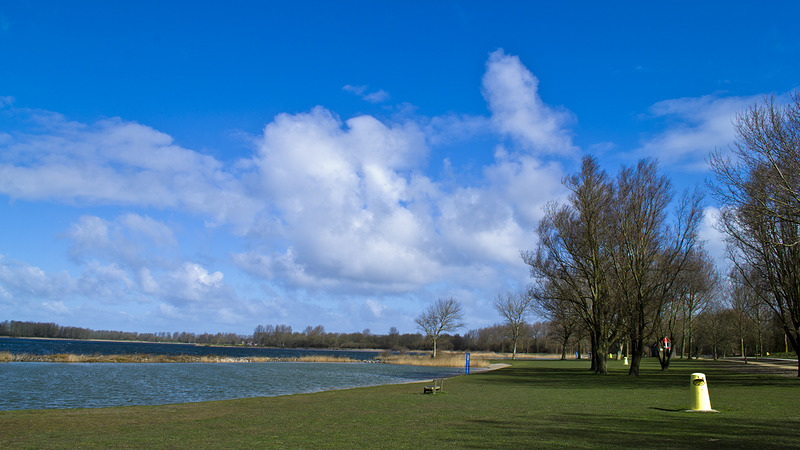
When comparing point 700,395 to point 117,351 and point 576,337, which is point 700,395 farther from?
point 117,351

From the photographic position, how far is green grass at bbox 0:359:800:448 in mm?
10195

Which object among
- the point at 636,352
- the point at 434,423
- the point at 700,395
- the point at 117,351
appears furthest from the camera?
the point at 117,351

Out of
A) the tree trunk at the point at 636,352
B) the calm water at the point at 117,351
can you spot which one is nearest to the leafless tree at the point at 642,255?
the tree trunk at the point at 636,352

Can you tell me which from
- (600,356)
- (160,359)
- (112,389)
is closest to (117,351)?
(160,359)

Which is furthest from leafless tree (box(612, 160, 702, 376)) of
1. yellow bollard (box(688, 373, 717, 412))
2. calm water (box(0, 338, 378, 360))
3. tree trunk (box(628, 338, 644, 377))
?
calm water (box(0, 338, 378, 360))

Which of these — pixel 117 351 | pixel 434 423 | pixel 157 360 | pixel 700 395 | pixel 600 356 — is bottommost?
pixel 117 351

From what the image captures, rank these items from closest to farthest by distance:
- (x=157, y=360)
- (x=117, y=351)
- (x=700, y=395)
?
1. (x=700, y=395)
2. (x=157, y=360)
3. (x=117, y=351)

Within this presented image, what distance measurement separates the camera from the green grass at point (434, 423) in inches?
401

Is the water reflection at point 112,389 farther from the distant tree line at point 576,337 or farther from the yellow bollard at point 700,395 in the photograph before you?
the distant tree line at point 576,337

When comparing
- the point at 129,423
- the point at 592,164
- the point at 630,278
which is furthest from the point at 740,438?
the point at 592,164

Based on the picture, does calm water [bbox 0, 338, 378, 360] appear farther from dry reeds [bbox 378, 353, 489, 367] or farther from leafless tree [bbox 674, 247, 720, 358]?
leafless tree [bbox 674, 247, 720, 358]

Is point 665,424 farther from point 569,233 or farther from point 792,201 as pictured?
point 569,233

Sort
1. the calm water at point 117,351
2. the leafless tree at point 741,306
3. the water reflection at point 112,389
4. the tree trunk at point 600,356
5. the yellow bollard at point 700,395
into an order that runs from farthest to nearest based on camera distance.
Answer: the calm water at point 117,351, the leafless tree at point 741,306, the tree trunk at point 600,356, the water reflection at point 112,389, the yellow bollard at point 700,395

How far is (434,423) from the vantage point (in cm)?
1327
